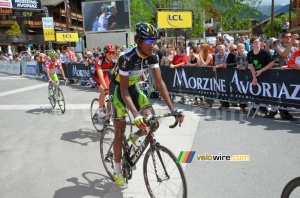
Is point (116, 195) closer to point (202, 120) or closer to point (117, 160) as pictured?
point (117, 160)

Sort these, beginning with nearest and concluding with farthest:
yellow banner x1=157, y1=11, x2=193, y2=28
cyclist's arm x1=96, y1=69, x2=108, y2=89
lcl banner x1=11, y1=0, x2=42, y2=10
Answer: cyclist's arm x1=96, y1=69, x2=108, y2=89 < yellow banner x1=157, y1=11, x2=193, y2=28 < lcl banner x1=11, y1=0, x2=42, y2=10

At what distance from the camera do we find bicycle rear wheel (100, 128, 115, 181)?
14.5 feet

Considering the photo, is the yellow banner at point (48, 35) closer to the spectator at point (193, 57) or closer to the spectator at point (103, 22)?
the spectator at point (103, 22)

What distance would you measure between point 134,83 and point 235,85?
5082 millimetres

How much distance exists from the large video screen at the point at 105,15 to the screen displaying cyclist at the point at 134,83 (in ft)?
106

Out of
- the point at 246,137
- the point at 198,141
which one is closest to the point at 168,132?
the point at 198,141

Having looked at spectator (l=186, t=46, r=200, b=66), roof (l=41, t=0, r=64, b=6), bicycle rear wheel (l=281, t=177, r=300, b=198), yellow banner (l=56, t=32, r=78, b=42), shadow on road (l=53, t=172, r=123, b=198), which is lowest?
shadow on road (l=53, t=172, r=123, b=198)

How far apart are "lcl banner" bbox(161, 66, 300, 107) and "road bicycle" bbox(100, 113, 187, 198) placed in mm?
4847

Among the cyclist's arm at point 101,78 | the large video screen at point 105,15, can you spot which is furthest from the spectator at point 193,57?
the large video screen at point 105,15

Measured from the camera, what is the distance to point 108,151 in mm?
4469

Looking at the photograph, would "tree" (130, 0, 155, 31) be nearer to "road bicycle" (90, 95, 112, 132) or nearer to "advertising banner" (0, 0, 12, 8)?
"advertising banner" (0, 0, 12, 8)

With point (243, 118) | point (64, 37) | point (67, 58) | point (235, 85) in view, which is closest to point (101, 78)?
point (243, 118)

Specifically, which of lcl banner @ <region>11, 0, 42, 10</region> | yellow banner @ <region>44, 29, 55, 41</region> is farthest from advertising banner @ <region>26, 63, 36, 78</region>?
lcl banner @ <region>11, 0, 42, 10</region>

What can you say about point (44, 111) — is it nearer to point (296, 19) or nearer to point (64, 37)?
point (64, 37)
